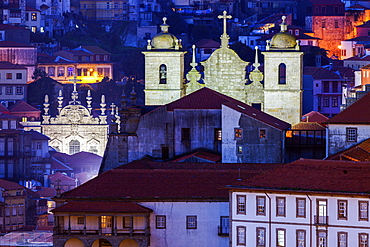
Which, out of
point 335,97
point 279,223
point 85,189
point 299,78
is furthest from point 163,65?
point 335,97

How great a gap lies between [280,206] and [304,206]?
1.34 m

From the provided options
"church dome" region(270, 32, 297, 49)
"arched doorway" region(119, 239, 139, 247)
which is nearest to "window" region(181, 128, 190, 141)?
"church dome" region(270, 32, 297, 49)

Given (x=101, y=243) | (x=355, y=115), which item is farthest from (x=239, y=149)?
(x=101, y=243)

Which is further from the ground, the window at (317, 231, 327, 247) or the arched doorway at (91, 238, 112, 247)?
the window at (317, 231, 327, 247)

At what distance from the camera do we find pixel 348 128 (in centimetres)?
10581

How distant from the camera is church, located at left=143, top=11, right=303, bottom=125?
407ft

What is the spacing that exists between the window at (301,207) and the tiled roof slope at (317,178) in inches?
18.1

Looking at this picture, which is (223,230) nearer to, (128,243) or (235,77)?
(128,243)

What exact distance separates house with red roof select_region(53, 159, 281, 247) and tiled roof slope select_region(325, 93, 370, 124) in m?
8.73

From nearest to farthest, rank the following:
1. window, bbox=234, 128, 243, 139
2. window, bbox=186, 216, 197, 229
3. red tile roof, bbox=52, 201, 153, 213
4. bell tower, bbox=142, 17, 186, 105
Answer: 1. red tile roof, bbox=52, 201, 153, 213
2. window, bbox=186, 216, 197, 229
3. window, bbox=234, 128, 243, 139
4. bell tower, bbox=142, 17, 186, 105

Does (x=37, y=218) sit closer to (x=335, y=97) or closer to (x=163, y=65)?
(x=163, y=65)

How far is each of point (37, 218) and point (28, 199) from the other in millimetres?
2534

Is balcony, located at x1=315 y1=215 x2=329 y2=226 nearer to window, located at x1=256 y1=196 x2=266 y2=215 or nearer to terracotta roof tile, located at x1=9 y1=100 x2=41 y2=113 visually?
window, located at x1=256 y1=196 x2=266 y2=215

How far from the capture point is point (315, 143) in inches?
4380
